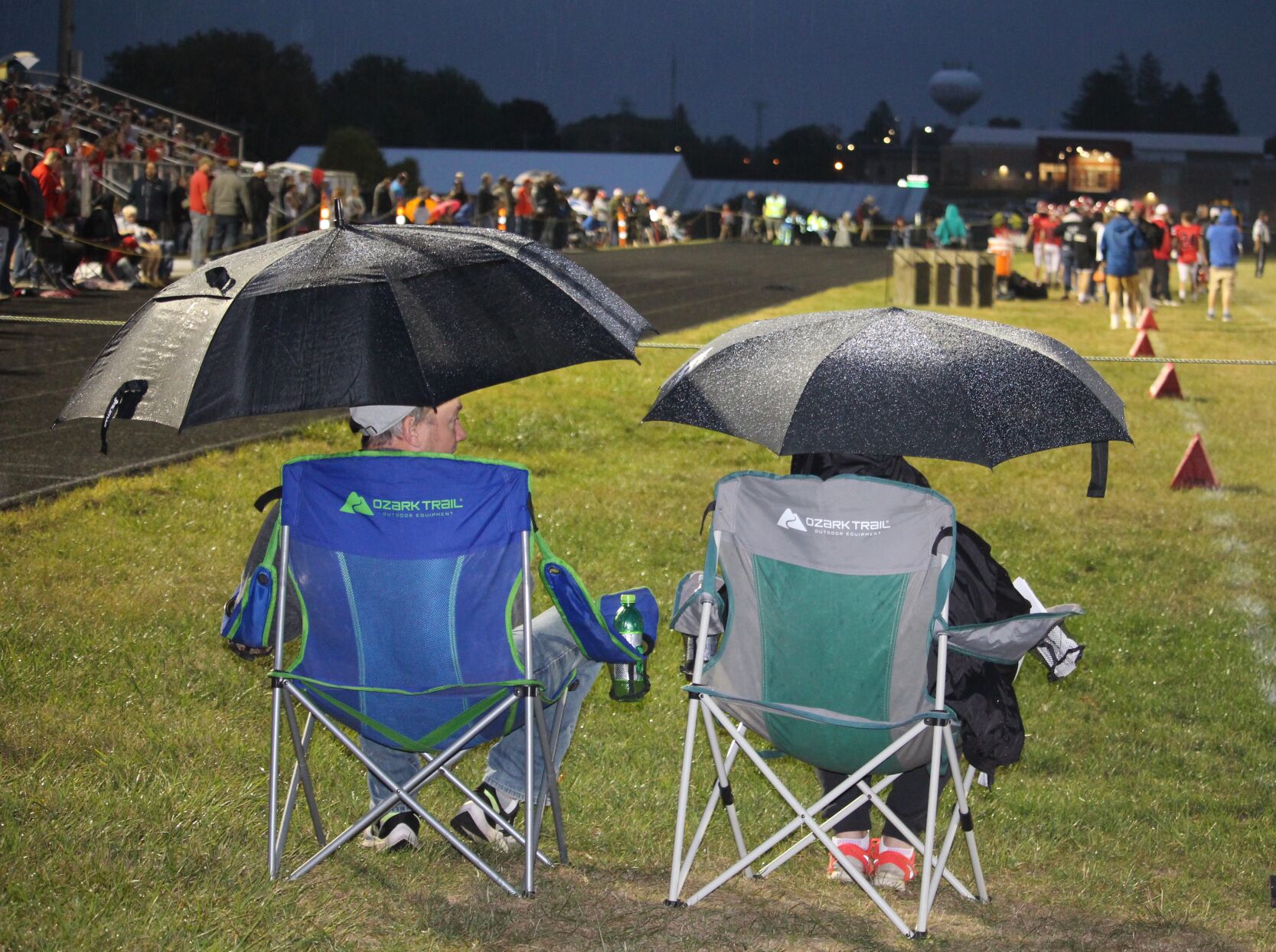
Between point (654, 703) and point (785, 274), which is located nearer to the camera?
point (654, 703)

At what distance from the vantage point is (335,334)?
3.85 meters

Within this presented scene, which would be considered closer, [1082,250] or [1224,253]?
[1224,253]

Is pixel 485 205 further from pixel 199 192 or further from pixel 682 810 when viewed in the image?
pixel 682 810

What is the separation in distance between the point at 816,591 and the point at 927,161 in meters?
124

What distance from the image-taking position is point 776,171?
86.2m

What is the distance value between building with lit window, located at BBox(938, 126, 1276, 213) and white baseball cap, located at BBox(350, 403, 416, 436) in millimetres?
104200

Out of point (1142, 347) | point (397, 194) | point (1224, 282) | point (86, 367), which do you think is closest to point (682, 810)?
point (86, 367)

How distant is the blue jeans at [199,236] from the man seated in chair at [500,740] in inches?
794

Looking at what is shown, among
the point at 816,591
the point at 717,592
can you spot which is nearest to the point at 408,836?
the point at 717,592

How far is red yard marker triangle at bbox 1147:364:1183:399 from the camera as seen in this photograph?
14883 mm

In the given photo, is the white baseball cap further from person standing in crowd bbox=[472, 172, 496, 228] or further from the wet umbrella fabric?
person standing in crowd bbox=[472, 172, 496, 228]

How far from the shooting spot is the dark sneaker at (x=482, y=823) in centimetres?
423

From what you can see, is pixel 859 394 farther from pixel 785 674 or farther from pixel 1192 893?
pixel 1192 893

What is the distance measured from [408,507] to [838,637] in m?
1.11
